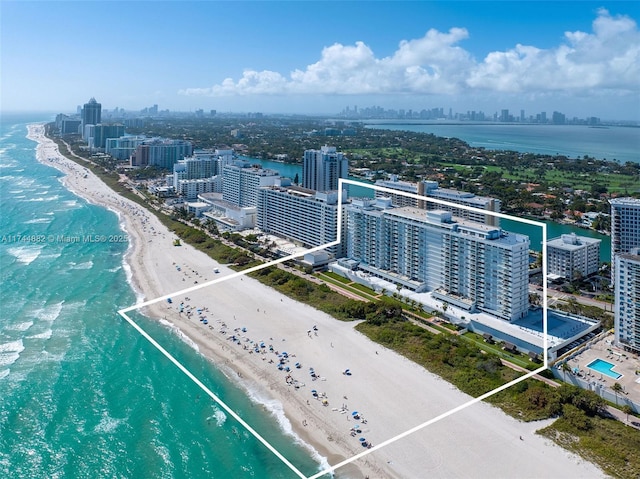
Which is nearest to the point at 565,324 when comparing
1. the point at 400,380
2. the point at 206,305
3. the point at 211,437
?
the point at 400,380

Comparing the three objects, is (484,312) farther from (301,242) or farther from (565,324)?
(301,242)

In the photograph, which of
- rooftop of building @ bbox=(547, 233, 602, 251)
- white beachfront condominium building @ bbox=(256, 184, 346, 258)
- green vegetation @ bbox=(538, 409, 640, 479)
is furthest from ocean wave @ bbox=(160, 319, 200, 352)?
rooftop of building @ bbox=(547, 233, 602, 251)

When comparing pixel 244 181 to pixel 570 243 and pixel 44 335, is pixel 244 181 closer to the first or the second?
pixel 44 335

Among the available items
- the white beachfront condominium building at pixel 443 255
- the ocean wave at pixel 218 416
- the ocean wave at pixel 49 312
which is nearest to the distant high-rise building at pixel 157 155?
the ocean wave at pixel 49 312

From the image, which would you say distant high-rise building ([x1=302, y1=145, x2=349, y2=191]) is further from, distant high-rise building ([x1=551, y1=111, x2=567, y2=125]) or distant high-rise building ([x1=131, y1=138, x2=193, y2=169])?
distant high-rise building ([x1=551, y1=111, x2=567, y2=125])

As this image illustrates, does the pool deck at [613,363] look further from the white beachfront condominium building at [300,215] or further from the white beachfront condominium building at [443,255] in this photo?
the white beachfront condominium building at [300,215]

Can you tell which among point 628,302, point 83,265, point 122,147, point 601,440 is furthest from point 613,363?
point 122,147
